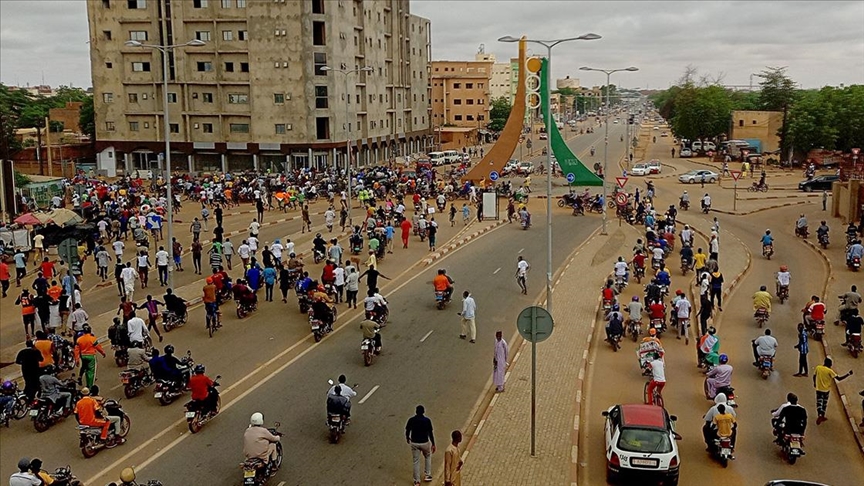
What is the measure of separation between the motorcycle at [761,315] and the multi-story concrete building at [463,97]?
111 m

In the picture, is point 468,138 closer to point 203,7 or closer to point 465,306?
point 203,7

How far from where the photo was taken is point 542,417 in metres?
15.8

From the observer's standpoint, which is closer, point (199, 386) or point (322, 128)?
point (199, 386)

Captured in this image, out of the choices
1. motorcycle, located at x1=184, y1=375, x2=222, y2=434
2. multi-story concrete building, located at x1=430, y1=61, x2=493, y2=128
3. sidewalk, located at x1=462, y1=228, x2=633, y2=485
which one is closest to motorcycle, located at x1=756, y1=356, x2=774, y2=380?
sidewalk, located at x1=462, y1=228, x2=633, y2=485

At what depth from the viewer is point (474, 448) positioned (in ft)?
46.6

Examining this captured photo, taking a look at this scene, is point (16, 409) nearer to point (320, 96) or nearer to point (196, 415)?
point (196, 415)

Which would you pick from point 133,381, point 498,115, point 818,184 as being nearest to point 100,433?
point 133,381

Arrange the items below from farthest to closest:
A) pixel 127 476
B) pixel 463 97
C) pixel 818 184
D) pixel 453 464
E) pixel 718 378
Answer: pixel 463 97
pixel 818 184
pixel 718 378
pixel 453 464
pixel 127 476

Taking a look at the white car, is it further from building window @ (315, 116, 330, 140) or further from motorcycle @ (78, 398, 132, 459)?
motorcycle @ (78, 398, 132, 459)

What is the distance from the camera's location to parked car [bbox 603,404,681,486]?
12.5 meters

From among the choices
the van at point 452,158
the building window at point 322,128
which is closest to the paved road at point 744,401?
the building window at point 322,128

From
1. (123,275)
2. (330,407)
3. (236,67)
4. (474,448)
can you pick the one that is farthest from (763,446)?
(236,67)

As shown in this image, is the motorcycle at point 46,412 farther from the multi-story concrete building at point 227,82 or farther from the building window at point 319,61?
the building window at point 319,61

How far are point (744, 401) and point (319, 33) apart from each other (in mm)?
59446
